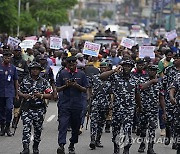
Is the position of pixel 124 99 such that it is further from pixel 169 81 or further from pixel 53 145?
pixel 53 145

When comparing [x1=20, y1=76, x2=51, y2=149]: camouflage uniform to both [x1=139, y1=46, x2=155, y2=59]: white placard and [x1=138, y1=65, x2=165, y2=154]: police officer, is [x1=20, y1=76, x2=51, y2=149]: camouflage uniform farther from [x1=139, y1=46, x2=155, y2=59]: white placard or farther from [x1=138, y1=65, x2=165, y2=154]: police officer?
[x1=139, y1=46, x2=155, y2=59]: white placard

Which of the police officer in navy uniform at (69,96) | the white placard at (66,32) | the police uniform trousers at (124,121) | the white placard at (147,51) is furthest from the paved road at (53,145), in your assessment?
the white placard at (66,32)

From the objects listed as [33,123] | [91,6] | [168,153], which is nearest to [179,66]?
[168,153]

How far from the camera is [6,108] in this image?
1484 centimetres

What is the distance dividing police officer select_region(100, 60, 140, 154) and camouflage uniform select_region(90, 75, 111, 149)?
1.15 m

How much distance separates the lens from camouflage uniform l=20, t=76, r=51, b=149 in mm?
12555

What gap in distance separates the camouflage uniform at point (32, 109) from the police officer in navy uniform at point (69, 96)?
12.2 inches

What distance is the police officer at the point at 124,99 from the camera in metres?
12.6

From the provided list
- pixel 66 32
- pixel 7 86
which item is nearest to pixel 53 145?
pixel 7 86

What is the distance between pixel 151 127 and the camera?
13391 millimetres

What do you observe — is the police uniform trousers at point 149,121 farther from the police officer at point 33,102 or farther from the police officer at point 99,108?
the police officer at point 33,102

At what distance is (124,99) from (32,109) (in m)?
1.63

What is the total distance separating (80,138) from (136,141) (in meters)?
1.21

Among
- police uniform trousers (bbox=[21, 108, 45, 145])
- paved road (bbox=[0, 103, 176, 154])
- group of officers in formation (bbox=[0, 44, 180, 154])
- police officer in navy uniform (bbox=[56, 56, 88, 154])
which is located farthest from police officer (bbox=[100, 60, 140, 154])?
police uniform trousers (bbox=[21, 108, 45, 145])
